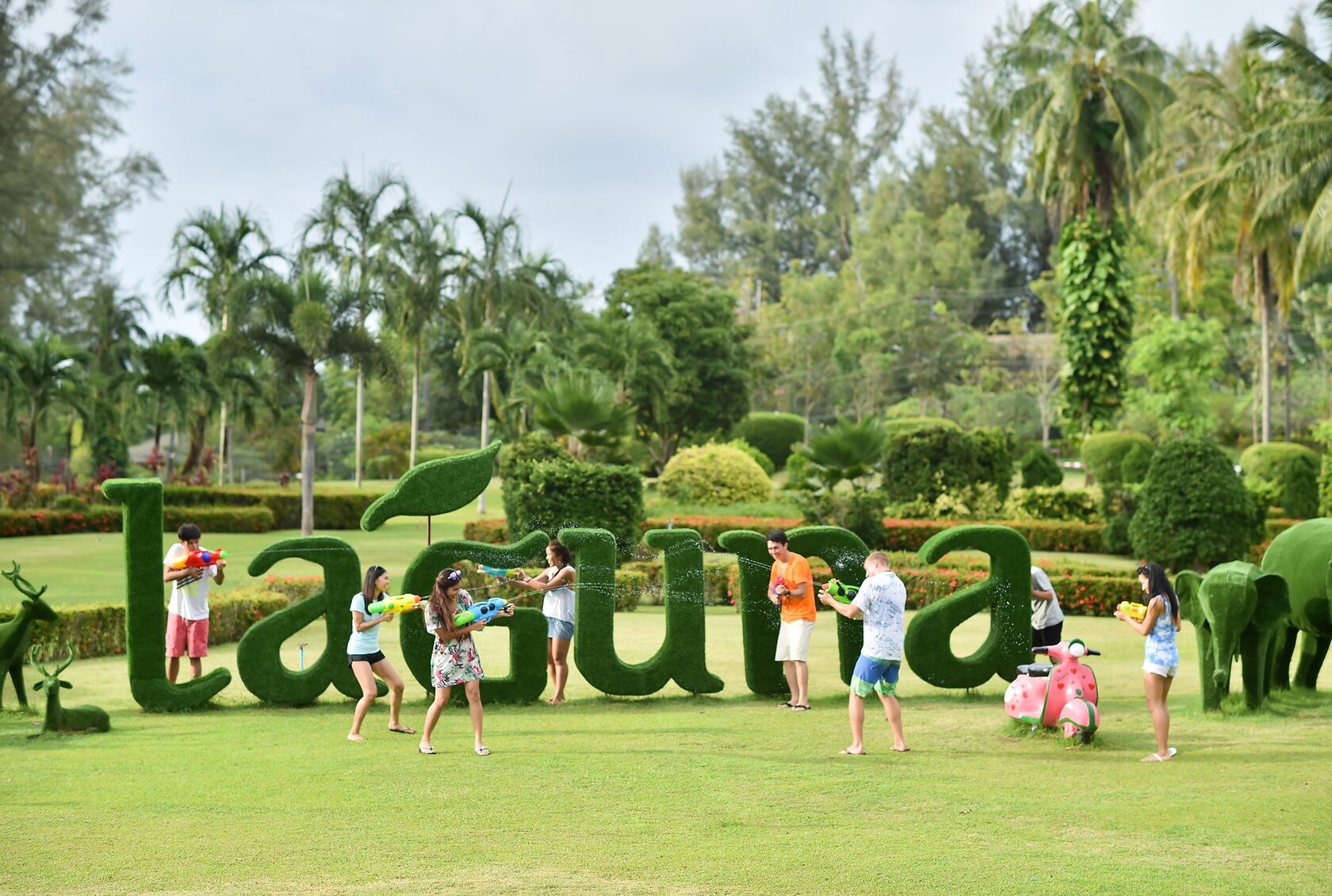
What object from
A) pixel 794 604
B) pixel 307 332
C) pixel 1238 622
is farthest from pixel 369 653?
pixel 307 332

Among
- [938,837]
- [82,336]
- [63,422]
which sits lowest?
[938,837]

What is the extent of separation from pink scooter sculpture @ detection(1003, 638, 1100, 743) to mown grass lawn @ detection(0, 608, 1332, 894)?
18cm

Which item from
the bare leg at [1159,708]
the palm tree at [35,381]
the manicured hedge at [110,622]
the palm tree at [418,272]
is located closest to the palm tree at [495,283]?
the palm tree at [418,272]

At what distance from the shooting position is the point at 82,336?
54.2 meters

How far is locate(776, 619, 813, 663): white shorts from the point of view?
1084cm

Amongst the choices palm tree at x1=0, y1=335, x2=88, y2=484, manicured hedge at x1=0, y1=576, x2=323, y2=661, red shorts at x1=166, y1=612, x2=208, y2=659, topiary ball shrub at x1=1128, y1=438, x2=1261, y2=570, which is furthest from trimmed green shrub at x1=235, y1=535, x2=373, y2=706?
palm tree at x1=0, y1=335, x2=88, y2=484

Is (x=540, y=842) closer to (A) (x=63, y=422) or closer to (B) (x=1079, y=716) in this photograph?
(B) (x=1079, y=716)

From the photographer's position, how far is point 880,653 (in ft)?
30.3

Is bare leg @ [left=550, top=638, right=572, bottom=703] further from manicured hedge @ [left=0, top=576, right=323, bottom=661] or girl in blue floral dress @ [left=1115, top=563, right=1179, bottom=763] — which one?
girl in blue floral dress @ [left=1115, top=563, right=1179, bottom=763]

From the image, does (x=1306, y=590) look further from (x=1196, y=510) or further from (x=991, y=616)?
(x=1196, y=510)

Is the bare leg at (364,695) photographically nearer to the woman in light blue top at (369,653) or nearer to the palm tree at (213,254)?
the woman in light blue top at (369,653)

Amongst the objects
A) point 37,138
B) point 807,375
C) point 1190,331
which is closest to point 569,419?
point 1190,331

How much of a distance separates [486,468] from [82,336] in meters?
48.9

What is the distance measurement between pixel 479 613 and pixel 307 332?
19.2 m
